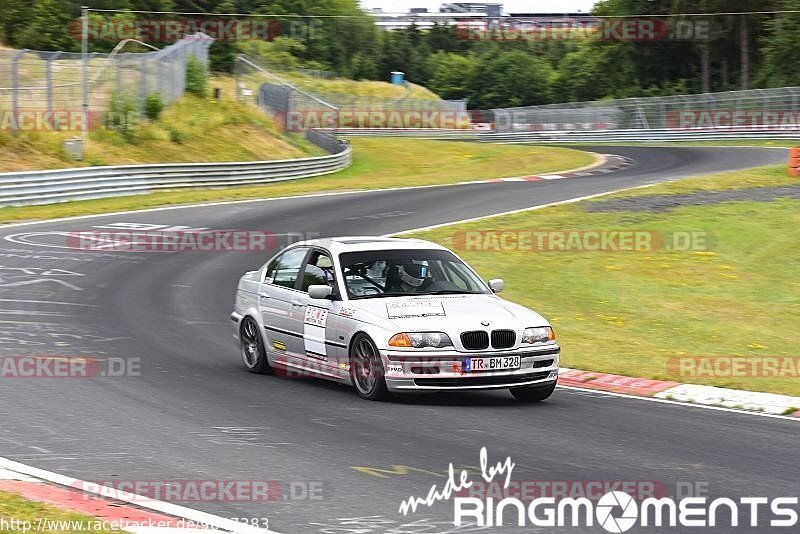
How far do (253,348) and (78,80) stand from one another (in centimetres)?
2965

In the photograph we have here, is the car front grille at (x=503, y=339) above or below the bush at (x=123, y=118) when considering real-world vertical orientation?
below

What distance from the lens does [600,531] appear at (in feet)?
21.8

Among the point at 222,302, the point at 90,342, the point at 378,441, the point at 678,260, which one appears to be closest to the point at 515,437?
the point at 378,441

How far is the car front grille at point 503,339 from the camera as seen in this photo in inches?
417

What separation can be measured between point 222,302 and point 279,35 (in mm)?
110068

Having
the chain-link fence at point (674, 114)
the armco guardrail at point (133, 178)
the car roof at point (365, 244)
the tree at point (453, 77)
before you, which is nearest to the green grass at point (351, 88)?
the tree at point (453, 77)

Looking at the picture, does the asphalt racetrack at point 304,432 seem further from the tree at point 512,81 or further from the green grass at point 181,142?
the tree at point 512,81

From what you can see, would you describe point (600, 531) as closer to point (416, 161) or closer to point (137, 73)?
point (137, 73)

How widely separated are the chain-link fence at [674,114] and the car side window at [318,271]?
157ft

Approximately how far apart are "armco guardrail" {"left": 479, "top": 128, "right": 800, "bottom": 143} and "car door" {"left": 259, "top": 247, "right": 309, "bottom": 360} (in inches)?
1839

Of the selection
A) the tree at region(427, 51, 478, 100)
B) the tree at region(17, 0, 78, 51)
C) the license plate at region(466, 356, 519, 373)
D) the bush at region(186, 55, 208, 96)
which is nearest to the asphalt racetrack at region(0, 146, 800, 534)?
the license plate at region(466, 356, 519, 373)
